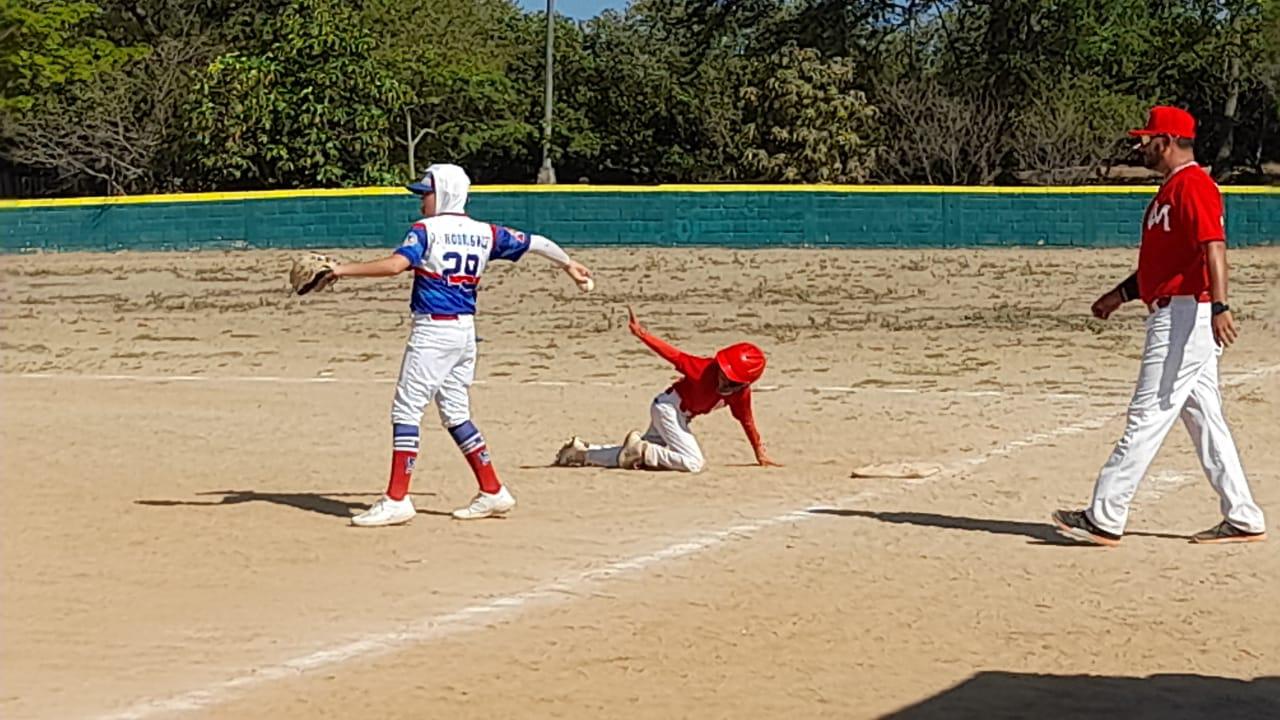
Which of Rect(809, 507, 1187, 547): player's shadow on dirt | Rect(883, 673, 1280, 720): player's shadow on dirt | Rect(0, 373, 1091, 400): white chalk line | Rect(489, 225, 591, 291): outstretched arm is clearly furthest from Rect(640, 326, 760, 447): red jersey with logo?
Rect(883, 673, 1280, 720): player's shadow on dirt

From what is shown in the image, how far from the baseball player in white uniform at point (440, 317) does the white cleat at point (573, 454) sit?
6.20 ft

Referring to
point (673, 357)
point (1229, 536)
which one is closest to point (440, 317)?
point (673, 357)

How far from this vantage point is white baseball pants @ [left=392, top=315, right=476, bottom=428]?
9.61m

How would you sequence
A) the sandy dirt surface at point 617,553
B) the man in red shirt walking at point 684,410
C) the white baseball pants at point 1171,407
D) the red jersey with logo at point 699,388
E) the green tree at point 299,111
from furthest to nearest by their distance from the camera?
the green tree at point 299,111
the red jersey with logo at point 699,388
the man in red shirt walking at point 684,410
the white baseball pants at point 1171,407
the sandy dirt surface at point 617,553

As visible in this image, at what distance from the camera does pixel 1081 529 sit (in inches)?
362

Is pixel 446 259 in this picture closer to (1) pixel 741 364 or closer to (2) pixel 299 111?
(1) pixel 741 364

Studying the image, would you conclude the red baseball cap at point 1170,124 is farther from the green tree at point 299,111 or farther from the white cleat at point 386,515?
the green tree at point 299,111

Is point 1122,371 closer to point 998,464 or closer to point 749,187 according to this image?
point 998,464

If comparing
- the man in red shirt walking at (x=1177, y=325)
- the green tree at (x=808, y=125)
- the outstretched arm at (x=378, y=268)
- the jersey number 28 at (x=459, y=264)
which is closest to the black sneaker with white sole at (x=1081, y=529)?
the man in red shirt walking at (x=1177, y=325)

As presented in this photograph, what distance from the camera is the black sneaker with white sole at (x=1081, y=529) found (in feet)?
30.0

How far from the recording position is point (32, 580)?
338 inches

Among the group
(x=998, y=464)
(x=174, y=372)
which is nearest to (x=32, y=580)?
(x=998, y=464)

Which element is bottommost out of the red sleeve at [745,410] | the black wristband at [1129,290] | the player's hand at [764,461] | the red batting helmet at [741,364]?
the player's hand at [764,461]

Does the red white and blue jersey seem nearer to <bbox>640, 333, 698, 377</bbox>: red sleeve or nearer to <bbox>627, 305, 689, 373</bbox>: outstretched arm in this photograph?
<bbox>627, 305, 689, 373</bbox>: outstretched arm
